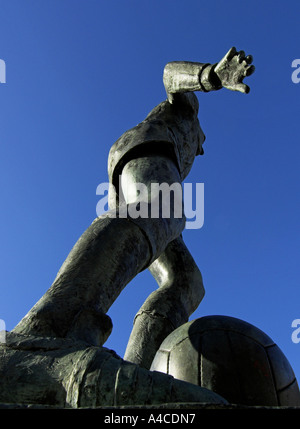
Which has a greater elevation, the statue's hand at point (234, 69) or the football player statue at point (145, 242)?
the statue's hand at point (234, 69)

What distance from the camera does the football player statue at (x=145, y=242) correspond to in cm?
270

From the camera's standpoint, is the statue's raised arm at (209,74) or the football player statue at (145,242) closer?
the football player statue at (145,242)

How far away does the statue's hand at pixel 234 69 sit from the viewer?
3.74m

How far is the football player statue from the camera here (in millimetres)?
2699

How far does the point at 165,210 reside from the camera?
3711mm

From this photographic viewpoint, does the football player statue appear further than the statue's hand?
No

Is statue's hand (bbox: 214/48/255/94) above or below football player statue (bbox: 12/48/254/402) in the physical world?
above

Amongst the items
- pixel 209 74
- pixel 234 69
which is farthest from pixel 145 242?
pixel 209 74

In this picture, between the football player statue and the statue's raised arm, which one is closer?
the football player statue

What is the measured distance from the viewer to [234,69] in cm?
388
